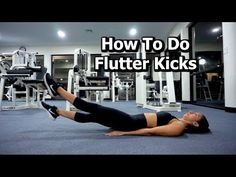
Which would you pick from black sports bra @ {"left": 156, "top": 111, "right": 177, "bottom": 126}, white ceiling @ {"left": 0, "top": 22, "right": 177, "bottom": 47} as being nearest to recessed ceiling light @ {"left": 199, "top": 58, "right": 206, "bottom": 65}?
white ceiling @ {"left": 0, "top": 22, "right": 177, "bottom": 47}

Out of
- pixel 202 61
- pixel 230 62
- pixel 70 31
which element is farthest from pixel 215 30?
pixel 70 31

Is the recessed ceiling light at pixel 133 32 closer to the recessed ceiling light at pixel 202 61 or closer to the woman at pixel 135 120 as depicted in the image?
the recessed ceiling light at pixel 202 61

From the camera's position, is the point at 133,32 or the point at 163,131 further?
the point at 133,32

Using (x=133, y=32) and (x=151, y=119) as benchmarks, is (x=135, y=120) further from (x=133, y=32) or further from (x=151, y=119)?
(x=133, y=32)

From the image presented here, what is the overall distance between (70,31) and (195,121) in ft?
23.0

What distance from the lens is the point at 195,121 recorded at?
187 cm

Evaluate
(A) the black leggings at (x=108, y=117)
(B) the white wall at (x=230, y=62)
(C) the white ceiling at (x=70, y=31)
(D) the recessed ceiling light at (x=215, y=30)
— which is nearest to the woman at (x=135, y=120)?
(A) the black leggings at (x=108, y=117)

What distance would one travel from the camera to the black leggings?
1744mm

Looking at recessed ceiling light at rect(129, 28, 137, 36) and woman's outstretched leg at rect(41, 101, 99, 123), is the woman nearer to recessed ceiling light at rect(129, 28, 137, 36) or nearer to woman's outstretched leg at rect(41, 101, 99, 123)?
woman's outstretched leg at rect(41, 101, 99, 123)
